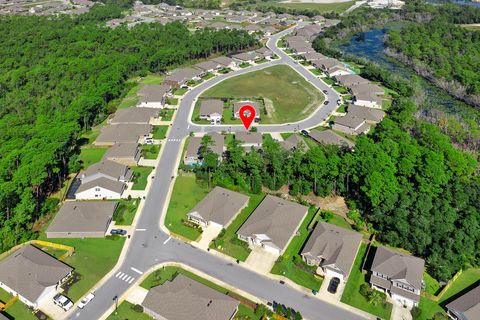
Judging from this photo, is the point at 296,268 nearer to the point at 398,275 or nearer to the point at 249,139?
the point at 398,275

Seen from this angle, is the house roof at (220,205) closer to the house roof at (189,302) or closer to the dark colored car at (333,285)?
the house roof at (189,302)

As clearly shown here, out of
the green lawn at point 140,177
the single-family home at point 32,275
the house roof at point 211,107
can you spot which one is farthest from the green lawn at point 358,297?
the house roof at point 211,107

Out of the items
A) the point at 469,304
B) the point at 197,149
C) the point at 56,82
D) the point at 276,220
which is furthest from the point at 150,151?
the point at 469,304

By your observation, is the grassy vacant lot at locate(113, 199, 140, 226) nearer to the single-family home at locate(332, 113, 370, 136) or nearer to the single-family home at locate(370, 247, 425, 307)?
the single-family home at locate(370, 247, 425, 307)

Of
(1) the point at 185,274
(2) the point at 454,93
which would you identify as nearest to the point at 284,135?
(1) the point at 185,274

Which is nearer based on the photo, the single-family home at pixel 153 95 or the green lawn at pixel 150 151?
the green lawn at pixel 150 151

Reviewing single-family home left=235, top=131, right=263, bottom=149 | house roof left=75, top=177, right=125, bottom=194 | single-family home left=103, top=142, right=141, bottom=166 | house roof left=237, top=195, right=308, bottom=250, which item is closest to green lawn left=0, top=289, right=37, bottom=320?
house roof left=75, top=177, right=125, bottom=194

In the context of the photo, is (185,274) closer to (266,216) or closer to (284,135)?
(266,216)
